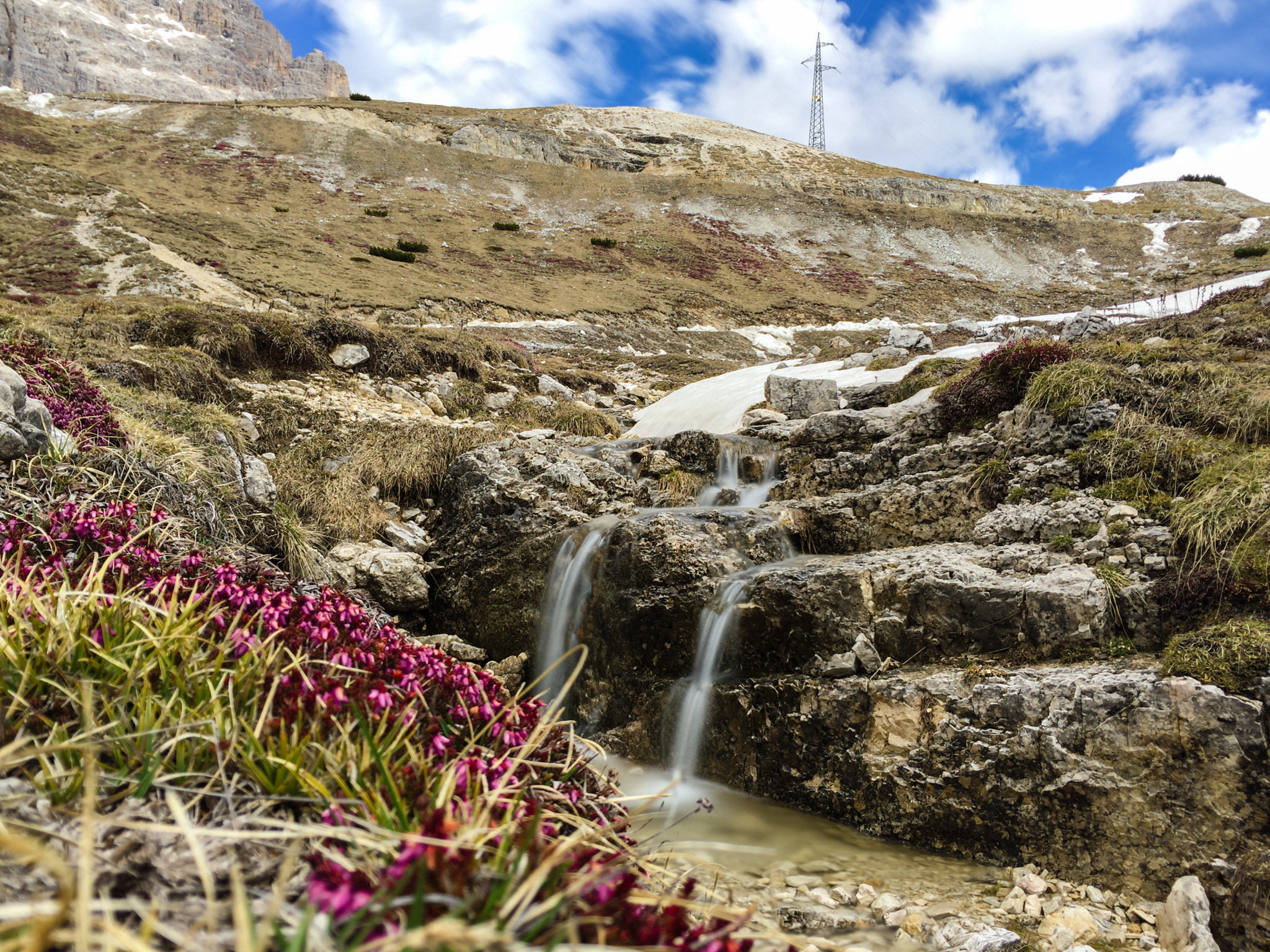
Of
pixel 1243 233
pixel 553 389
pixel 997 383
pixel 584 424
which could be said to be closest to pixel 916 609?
pixel 997 383

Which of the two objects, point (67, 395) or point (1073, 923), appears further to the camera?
point (67, 395)

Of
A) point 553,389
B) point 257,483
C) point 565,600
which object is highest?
point 553,389

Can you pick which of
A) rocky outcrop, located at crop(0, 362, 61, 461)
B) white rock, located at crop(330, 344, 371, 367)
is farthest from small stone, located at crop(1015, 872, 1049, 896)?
white rock, located at crop(330, 344, 371, 367)

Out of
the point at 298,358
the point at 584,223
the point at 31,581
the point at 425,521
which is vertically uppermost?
the point at 584,223

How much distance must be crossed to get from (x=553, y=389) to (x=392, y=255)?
81.5ft

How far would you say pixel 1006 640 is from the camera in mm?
4926

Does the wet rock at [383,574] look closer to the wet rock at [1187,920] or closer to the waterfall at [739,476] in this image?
the waterfall at [739,476]

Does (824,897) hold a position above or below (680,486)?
below

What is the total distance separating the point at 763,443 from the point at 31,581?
8408 millimetres

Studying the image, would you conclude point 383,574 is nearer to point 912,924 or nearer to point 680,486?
point 680,486

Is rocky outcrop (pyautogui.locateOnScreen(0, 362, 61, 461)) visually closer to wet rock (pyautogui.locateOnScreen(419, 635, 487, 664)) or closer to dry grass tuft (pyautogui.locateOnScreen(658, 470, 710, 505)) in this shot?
wet rock (pyautogui.locateOnScreen(419, 635, 487, 664))

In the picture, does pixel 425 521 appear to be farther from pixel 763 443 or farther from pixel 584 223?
pixel 584 223

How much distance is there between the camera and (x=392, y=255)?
118ft

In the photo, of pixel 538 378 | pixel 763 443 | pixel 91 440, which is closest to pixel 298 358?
pixel 538 378
